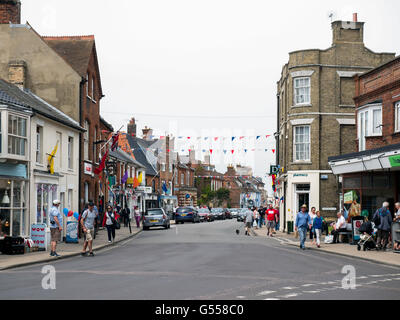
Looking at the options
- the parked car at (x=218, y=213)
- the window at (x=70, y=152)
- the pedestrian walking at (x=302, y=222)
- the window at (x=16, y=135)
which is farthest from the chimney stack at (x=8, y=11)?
the parked car at (x=218, y=213)

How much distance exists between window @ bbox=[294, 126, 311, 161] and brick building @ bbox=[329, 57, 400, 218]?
26.3 feet

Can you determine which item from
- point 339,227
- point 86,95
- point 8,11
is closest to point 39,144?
point 86,95

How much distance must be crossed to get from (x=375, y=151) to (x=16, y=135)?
1496 cm

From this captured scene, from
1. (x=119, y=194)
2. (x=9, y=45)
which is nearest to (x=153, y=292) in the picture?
(x=9, y=45)

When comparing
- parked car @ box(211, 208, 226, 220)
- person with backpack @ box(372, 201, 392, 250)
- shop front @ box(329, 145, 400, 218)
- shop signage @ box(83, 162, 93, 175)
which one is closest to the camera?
person with backpack @ box(372, 201, 392, 250)

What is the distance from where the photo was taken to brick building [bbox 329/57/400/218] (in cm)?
2714

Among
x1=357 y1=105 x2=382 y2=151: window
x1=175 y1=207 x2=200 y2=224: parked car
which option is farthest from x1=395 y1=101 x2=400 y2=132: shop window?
x1=175 y1=207 x2=200 y2=224: parked car

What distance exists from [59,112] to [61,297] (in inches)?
858

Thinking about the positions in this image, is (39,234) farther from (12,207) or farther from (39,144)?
(39,144)

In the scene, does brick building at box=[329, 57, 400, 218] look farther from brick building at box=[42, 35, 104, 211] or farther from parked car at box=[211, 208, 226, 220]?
parked car at box=[211, 208, 226, 220]

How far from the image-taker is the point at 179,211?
56.8 metres

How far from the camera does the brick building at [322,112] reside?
3856 centimetres

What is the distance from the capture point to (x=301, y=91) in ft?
130

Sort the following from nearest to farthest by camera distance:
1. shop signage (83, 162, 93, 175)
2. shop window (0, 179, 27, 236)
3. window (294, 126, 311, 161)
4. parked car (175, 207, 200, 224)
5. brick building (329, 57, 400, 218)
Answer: shop window (0, 179, 27, 236) < brick building (329, 57, 400, 218) < shop signage (83, 162, 93, 175) < window (294, 126, 311, 161) < parked car (175, 207, 200, 224)
